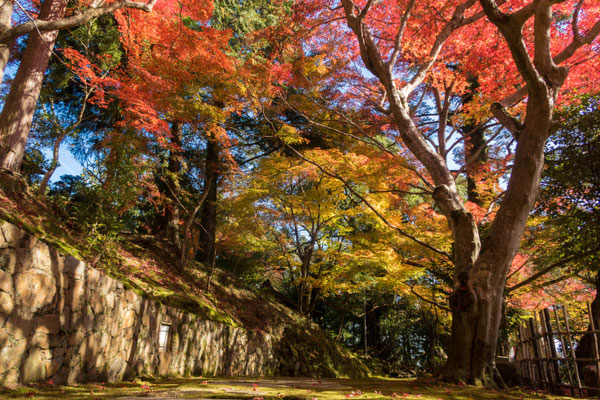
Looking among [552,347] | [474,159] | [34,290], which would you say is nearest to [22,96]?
[34,290]

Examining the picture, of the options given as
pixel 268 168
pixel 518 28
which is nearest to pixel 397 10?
pixel 518 28

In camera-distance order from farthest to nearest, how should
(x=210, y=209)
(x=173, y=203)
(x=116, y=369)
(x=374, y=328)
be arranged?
1. (x=374, y=328)
2. (x=210, y=209)
3. (x=173, y=203)
4. (x=116, y=369)

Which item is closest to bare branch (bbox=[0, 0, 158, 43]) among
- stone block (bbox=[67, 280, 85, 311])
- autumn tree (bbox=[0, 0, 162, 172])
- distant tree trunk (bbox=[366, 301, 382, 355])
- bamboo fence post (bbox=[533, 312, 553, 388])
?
autumn tree (bbox=[0, 0, 162, 172])

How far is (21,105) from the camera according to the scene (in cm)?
607

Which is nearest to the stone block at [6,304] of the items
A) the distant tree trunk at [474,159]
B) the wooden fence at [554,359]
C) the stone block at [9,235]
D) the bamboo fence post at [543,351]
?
the stone block at [9,235]

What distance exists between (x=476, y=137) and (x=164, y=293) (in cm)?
1151

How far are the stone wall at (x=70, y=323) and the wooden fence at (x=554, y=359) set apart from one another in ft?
18.9

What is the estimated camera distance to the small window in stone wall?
18.5 ft

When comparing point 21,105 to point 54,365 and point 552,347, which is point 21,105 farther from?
point 552,347

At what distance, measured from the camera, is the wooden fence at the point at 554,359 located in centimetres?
460

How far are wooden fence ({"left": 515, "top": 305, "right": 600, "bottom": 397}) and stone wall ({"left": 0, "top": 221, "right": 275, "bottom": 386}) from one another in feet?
18.9

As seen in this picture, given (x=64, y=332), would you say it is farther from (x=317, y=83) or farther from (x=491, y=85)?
(x=491, y=85)

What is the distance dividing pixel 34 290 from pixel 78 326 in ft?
2.42

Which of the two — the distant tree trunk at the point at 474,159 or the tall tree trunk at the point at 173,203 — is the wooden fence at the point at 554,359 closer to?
the distant tree trunk at the point at 474,159
